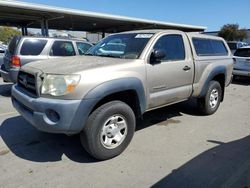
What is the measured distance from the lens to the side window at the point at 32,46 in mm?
7195

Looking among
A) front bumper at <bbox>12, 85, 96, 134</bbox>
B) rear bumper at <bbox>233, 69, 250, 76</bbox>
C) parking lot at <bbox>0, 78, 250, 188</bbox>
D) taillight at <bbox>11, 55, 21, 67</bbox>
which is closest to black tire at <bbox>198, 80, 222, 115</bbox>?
parking lot at <bbox>0, 78, 250, 188</bbox>

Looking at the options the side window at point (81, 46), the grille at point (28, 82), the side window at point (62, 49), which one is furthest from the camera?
the side window at point (81, 46)

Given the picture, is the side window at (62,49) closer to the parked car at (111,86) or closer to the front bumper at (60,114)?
the parked car at (111,86)

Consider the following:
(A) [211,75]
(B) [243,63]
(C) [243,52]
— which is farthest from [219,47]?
(C) [243,52]

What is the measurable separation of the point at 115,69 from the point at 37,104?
3.79 ft

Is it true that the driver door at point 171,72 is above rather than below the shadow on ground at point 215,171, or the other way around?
above

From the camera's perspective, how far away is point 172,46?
15.5 ft

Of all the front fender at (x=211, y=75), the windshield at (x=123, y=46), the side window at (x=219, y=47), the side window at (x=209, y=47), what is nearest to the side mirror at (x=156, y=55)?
the windshield at (x=123, y=46)

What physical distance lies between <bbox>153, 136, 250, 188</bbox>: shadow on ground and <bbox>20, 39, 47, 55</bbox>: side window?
18.5ft

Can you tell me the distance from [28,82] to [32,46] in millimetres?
4012

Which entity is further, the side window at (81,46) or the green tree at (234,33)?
the green tree at (234,33)

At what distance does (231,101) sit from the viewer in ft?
24.2

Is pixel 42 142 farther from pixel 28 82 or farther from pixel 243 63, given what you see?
pixel 243 63

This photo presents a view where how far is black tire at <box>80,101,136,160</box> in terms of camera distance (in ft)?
11.0
